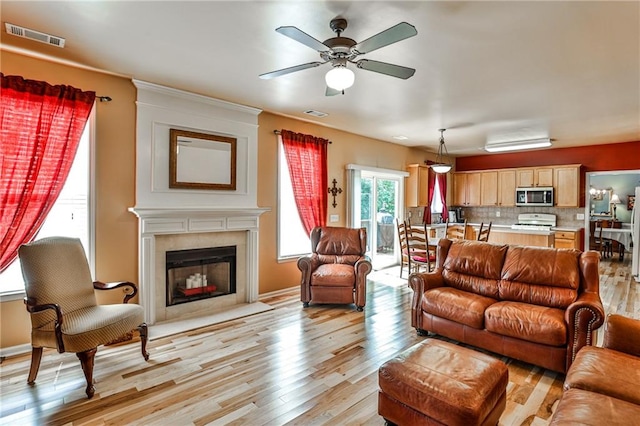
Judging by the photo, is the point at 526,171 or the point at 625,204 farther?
the point at 625,204

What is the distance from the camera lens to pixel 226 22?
8.11ft

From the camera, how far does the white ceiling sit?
2299mm

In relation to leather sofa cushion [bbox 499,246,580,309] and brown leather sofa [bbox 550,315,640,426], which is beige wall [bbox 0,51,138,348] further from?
leather sofa cushion [bbox 499,246,580,309]

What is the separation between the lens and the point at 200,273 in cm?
443

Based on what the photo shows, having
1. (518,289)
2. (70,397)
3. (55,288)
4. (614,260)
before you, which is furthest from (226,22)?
(614,260)

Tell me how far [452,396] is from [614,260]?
9.02 meters

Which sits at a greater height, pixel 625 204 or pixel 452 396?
pixel 625 204

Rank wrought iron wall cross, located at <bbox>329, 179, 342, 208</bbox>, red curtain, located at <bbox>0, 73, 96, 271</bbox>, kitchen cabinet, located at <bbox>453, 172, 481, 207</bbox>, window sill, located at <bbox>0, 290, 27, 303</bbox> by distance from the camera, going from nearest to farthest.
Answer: red curtain, located at <bbox>0, 73, 96, 271</bbox>, window sill, located at <bbox>0, 290, 27, 303</bbox>, wrought iron wall cross, located at <bbox>329, 179, 342, 208</bbox>, kitchen cabinet, located at <bbox>453, 172, 481, 207</bbox>

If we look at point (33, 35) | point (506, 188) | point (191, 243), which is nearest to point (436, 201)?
point (506, 188)

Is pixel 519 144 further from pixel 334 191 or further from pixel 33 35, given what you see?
pixel 33 35

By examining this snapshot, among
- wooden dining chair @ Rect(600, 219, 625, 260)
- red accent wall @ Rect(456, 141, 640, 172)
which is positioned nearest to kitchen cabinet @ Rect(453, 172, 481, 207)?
red accent wall @ Rect(456, 141, 640, 172)

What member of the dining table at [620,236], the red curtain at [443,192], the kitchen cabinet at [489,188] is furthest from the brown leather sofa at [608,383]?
the dining table at [620,236]

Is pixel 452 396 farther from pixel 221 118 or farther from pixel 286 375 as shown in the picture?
pixel 221 118

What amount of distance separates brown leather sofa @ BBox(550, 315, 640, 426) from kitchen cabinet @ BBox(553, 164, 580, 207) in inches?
235
